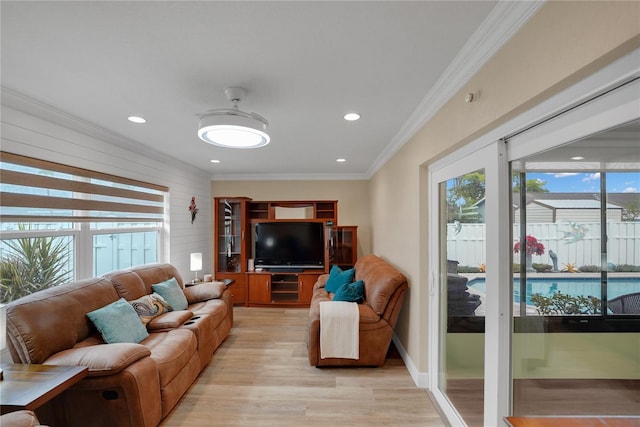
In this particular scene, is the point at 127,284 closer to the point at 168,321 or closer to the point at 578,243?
the point at 168,321

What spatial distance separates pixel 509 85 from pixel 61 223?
3692 mm

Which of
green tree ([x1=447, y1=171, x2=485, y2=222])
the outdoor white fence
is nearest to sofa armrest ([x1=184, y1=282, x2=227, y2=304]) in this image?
green tree ([x1=447, y1=171, x2=485, y2=222])

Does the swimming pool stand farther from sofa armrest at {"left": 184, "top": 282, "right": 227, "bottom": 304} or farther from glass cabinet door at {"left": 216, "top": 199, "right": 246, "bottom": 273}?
glass cabinet door at {"left": 216, "top": 199, "right": 246, "bottom": 273}

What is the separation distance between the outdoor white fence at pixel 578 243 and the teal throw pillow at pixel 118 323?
114 inches

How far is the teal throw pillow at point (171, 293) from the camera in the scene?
131 inches

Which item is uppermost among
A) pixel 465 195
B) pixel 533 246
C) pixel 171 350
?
pixel 465 195

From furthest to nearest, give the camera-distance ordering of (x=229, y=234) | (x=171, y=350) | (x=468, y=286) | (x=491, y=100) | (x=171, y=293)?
(x=229, y=234) < (x=171, y=293) < (x=171, y=350) < (x=468, y=286) < (x=491, y=100)

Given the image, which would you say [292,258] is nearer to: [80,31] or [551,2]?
[80,31]

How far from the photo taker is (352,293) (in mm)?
3508

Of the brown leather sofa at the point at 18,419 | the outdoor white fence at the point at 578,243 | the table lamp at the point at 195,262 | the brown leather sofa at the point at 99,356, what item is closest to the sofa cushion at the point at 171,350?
the brown leather sofa at the point at 99,356

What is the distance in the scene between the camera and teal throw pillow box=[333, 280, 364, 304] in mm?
3475

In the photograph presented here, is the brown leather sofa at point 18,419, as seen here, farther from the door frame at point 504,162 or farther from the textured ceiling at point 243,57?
the door frame at point 504,162

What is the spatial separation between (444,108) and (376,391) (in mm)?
2537

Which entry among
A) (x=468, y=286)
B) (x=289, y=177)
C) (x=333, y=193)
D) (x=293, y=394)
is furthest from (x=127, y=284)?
(x=333, y=193)
